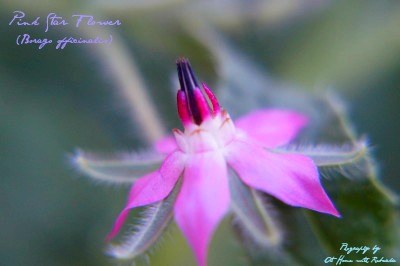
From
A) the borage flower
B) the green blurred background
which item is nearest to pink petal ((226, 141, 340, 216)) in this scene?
the borage flower

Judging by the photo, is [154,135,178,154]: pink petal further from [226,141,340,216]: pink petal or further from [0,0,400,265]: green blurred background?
[0,0,400,265]: green blurred background

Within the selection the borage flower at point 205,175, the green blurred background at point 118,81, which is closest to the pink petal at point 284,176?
the borage flower at point 205,175

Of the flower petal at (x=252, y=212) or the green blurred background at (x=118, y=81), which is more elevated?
the green blurred background at (x=118, y=81)

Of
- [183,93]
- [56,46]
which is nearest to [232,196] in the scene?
[183,93]

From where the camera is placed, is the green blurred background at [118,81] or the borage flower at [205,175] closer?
the borage flower at [205,175]

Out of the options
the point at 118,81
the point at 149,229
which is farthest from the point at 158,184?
the point at 118,81

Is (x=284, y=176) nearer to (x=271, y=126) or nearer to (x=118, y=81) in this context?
(x=271, y=126)

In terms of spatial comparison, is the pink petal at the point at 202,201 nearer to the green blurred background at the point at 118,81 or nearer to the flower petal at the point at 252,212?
the flower petal at the point at 252,212

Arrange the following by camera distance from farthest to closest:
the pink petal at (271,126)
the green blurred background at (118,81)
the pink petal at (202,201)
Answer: the green blurred background at (118,81) → the pink petal at (271,126) → the pink petal at (202,201)
